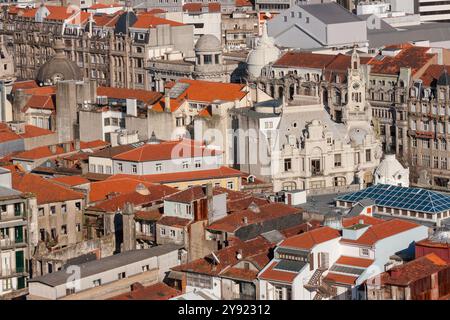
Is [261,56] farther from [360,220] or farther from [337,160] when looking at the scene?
[360,220]

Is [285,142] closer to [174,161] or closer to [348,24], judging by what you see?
[174,161]

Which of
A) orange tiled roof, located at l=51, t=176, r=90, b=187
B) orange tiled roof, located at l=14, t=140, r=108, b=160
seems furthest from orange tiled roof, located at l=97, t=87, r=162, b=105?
orange tiled roof, located at l=51, t=176, r=90, b=187

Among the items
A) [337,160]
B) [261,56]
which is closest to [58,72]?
[261,56]

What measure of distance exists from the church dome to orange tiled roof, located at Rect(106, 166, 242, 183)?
1228 inches

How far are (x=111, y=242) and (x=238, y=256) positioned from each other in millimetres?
Answer: 9330

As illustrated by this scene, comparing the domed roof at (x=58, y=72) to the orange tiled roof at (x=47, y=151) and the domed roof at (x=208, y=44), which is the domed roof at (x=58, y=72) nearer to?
the domed roof at (x=208, y=44)

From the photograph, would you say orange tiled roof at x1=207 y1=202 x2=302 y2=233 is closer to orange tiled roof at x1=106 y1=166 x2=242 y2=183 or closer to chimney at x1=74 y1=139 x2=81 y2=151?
orange tiled roof at x1=106 y1=166 x2=242 y2=183

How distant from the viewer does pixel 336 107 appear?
415 ft

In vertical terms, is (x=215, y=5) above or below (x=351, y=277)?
above

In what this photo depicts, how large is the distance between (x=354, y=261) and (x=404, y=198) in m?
13.1

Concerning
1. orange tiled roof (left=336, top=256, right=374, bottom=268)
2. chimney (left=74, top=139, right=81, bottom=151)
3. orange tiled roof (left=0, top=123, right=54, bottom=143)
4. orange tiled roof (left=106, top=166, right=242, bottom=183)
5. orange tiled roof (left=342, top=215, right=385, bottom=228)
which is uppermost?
orange tiled roof (left=0, top=123, right=54, bottom=143)

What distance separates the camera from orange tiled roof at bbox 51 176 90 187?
98188mm

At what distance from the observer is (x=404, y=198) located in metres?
91.8
